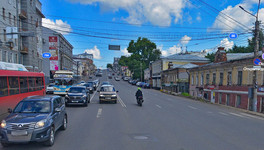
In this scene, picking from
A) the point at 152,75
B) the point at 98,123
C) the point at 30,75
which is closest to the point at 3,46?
the point at 30,75

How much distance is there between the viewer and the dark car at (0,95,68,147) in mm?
6236

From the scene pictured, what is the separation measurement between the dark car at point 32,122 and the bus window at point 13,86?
4.02m

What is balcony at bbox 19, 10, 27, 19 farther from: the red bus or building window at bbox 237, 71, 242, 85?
building window at bbox 237, 71, 242, 85

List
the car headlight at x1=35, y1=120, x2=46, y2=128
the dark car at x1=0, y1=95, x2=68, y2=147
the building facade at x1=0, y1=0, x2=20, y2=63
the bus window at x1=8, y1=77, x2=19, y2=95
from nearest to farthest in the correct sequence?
the dark car at x1=0, y1=95, x2=68, y2=147
the car headlight at x1=35, y1=120, x2=46, y2=128
the bus window at x1=8, y1=77, x2=19, y2=95
the building facade at x1=0, y1=0, x2=20, y2=63

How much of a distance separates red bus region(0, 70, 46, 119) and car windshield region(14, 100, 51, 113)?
128 inches

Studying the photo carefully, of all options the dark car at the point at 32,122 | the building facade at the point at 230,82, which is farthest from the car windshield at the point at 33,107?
the building facade at the point at 230,82

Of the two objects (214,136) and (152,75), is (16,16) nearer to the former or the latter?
(214,136)

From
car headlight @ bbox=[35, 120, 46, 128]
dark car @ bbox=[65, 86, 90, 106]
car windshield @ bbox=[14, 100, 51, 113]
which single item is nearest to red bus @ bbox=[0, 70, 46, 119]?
dark car @ bbox=[65, 86, 90, 106]

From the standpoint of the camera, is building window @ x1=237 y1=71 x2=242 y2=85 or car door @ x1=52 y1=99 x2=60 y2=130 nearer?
car door @ x1=52 y1=99 x2=60 y2=130

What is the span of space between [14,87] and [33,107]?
5073 millimetres

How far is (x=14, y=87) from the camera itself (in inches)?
464

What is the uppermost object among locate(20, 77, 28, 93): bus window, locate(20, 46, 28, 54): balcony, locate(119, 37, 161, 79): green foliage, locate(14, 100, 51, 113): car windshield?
locate(119, 37, 161, 79): green foliage

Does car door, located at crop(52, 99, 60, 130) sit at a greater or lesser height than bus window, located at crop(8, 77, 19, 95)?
lesser

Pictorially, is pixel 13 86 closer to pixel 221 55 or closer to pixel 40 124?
pixel 40 124
